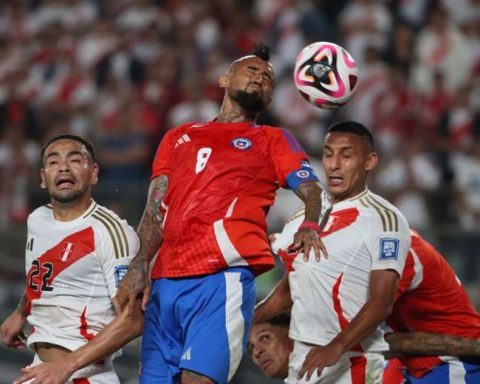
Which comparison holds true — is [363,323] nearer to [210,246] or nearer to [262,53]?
[210,246]

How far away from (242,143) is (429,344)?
5.41 ft

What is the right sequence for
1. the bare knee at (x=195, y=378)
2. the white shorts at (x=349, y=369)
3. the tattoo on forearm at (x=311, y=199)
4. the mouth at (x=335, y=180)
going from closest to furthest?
the tattoo on forearm at (x=311, y=199) → the bare knee at (x=195, y=378) → the white shorts at (x=349, y=369) → the mouth at (x=335, y=180)

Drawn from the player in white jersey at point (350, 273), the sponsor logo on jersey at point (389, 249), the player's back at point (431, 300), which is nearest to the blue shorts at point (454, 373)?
the player's back at point (431, 300)

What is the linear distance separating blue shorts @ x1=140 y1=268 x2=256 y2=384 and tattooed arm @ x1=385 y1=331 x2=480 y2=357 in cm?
108

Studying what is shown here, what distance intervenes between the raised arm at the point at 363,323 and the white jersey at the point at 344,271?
0.45 ft

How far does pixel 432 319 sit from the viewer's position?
682 centimetres

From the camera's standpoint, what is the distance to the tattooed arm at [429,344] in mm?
6734

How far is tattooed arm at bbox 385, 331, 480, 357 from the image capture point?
22.1ft

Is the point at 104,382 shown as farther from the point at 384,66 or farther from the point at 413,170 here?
the point at 384,66

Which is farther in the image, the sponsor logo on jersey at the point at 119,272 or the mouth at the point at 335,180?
the mouth at the point at 335,180

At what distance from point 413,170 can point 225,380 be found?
6.33 meters

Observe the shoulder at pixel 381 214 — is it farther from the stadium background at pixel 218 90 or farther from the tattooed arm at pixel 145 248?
the stadium background at pixel 218 90

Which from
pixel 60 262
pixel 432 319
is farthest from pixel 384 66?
pixel 60 262

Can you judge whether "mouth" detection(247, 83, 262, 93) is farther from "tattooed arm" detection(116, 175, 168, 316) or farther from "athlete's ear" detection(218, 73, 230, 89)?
"tattooed arm" detection(116, 175, 168, 316)
